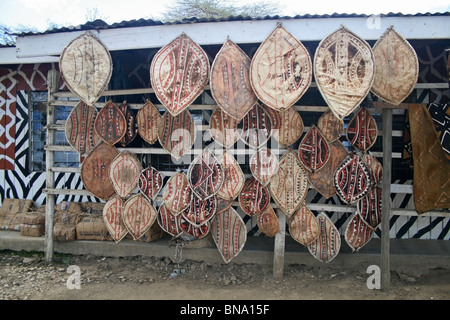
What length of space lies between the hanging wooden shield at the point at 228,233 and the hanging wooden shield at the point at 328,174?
95 cm

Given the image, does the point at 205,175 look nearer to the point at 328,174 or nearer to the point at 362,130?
the point at 328,174

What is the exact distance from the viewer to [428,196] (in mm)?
3879

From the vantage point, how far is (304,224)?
13.1 feet

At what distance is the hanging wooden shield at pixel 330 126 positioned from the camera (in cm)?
392

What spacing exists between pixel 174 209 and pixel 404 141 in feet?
9.05

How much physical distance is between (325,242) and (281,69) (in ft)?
6.40

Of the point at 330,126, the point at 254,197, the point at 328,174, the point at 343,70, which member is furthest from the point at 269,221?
the point at 343,70

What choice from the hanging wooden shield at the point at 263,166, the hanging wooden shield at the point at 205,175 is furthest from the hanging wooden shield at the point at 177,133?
the hanging wooden shield at the point at 263,166

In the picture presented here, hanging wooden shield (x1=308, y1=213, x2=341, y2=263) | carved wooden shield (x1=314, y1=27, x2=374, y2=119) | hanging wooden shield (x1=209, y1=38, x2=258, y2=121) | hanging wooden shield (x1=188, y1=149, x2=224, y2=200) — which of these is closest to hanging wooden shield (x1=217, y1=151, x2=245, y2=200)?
hanging wooden shield (x1=188, y1=149, x2=224, y2=200)

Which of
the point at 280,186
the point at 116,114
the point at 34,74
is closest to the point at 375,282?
the point at 280,186

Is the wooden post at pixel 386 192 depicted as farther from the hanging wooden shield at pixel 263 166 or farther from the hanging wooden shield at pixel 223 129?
the hanging wooden shield at pixel 223 129

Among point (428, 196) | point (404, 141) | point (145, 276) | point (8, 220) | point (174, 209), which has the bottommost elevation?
point (145, 276)

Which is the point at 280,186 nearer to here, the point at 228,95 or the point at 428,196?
the point at 228,95

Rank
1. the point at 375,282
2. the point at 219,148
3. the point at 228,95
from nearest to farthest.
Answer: the point at 228,95
the point at 375,282
the point at 219,148
